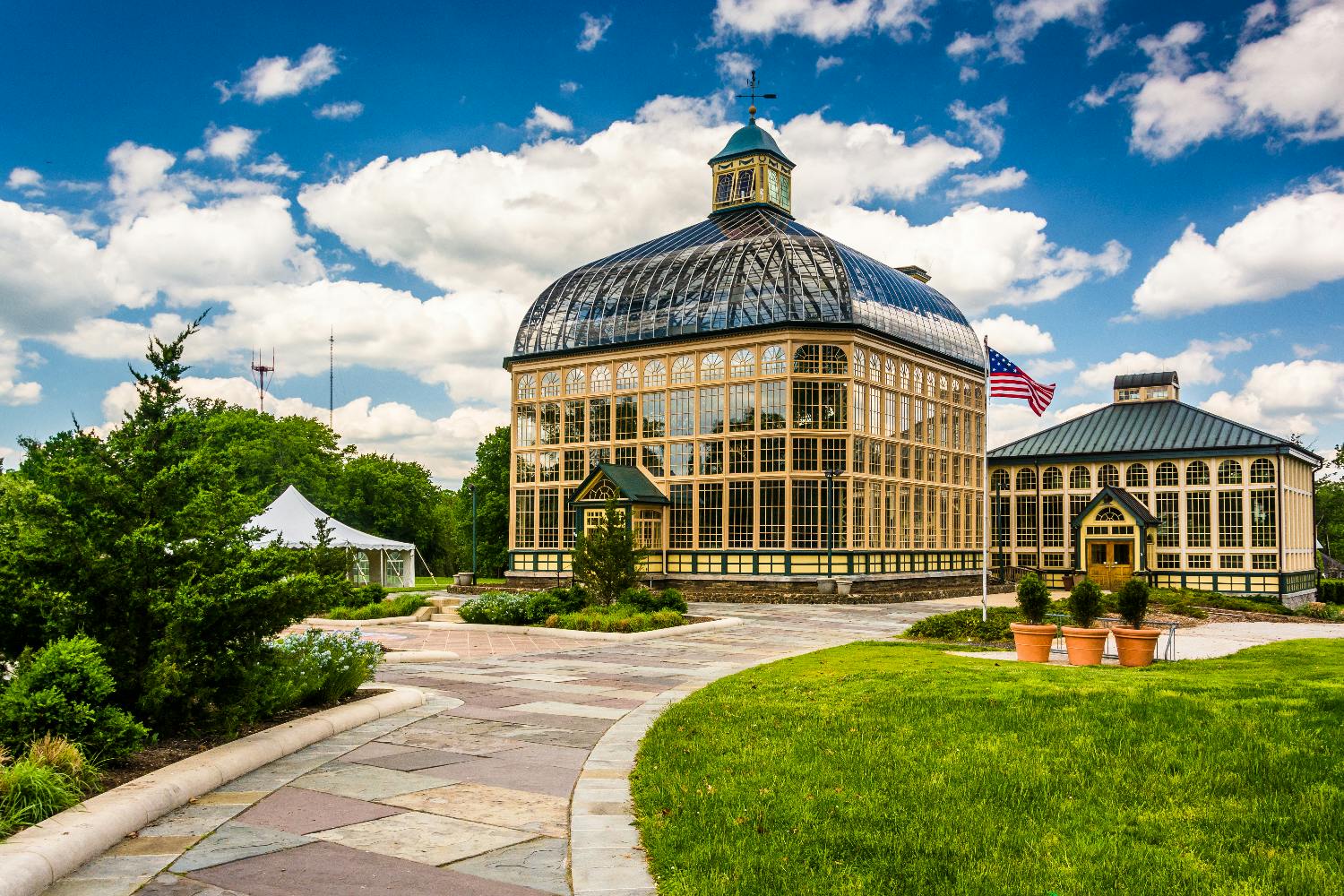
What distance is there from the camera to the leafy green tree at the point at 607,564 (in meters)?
26.0

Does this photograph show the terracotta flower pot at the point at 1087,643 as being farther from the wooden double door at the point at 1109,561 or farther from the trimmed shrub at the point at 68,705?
the wooden double door at the point at 1109,561

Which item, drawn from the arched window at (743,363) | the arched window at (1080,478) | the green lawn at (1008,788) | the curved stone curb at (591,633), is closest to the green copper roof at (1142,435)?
the arched window at (1080,478)

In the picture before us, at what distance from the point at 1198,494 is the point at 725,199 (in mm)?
25683

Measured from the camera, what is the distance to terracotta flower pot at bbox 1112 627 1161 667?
1388cm

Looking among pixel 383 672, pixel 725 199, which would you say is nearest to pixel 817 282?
pixel 725 199

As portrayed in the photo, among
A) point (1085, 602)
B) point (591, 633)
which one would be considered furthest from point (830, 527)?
point (1085, 602)

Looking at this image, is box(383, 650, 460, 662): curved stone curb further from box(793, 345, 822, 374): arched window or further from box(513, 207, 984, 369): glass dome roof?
box(513, 207, 984, 369): glass dome roof

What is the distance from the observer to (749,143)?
1961 inches

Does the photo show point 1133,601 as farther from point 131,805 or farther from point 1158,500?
point 1158,500

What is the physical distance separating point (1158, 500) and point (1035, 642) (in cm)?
3569

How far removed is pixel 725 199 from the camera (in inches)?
1986

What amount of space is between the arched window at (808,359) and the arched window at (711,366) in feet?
10.9

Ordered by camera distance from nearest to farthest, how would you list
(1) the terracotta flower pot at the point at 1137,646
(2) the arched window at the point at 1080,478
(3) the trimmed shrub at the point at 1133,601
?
(1) the terracotta flower pot at the point at 1137,646 → (3) the trimmed shrub at the point at 1133,601 → (2) the arched window at the point at 1080,478

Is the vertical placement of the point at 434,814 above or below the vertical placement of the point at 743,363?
below
